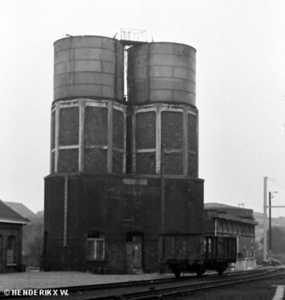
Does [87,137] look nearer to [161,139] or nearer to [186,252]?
[161,139]

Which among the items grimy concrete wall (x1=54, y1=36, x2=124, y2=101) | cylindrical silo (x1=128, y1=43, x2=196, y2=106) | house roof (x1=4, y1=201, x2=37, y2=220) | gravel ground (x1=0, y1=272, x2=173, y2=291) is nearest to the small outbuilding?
gravel ground (x1=0, y1=272, x2=173, y2=291)

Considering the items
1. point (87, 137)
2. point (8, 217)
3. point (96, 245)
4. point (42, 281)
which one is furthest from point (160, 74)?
point (42, 281)

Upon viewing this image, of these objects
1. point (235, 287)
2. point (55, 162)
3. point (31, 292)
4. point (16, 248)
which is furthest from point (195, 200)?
point (31, 292)

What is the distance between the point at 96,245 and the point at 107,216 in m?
2.17

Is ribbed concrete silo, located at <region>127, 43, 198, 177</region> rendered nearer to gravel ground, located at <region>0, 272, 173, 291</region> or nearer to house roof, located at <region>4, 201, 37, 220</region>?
gravel ground, located at <region>0, 272, 173, 291</region>

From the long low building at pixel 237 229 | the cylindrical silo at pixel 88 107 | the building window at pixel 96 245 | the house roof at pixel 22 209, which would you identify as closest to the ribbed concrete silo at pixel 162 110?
the cylindrical silo at pixel 88 107

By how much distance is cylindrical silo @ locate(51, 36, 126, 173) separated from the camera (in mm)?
46031

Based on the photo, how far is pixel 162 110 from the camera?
48062mm

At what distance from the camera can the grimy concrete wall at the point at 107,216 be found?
44031 millimetres

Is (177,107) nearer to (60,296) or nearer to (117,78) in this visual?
(117,78)

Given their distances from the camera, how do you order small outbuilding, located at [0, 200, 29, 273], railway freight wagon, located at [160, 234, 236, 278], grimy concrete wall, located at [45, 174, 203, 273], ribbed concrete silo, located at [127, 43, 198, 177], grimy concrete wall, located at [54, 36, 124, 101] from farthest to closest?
ribbed concrete silo, located at [127, 43, 198, 177]
grimy concrete wall, located at [54, 36, 124, 101]
grimy concrete wall, located at [45, 174, 203, 273]
small outbuilding, located at [0, 200, 29, 273]
railway freight wagon, located at [160, 234, 236, 278]

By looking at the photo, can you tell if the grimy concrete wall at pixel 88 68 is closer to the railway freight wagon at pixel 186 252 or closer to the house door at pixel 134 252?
the house door at pixel 134 252

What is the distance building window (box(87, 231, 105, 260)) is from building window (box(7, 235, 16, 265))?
5.90 meters

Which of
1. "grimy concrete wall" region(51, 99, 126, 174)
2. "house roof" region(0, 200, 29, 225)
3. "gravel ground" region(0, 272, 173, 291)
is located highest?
"grimy concrete wall" region(51, 99, 126, 174)
